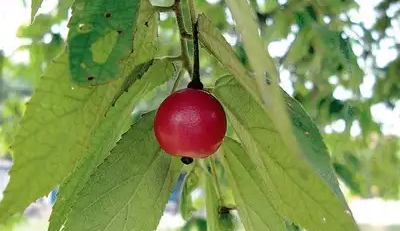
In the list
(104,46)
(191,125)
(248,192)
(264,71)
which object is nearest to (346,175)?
(248,192)

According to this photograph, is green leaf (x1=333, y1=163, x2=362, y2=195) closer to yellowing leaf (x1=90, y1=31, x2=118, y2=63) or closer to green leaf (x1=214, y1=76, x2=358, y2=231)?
green leaf (x1=214, y1=76, x2=358, y2=231)

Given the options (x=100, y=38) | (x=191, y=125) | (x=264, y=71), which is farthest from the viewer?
(x=191, y=125)

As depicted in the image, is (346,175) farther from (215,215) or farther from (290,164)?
(290,164)

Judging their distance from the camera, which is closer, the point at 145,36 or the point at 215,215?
the point at 145,36

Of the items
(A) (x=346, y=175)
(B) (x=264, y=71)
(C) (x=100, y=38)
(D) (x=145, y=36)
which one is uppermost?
(A) (x=346, y=175)

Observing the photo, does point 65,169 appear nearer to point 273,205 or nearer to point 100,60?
point 100,60

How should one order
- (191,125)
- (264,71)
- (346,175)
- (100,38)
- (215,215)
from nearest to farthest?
(264,71) < (100,38) < (191,125) < (215,215) < (346,175)

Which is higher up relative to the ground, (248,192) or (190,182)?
(190,182)

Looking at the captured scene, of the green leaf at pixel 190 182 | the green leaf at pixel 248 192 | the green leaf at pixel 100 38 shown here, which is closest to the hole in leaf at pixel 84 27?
the green leaf at pixel 100 38

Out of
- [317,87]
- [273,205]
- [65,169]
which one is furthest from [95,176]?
[317,87]
